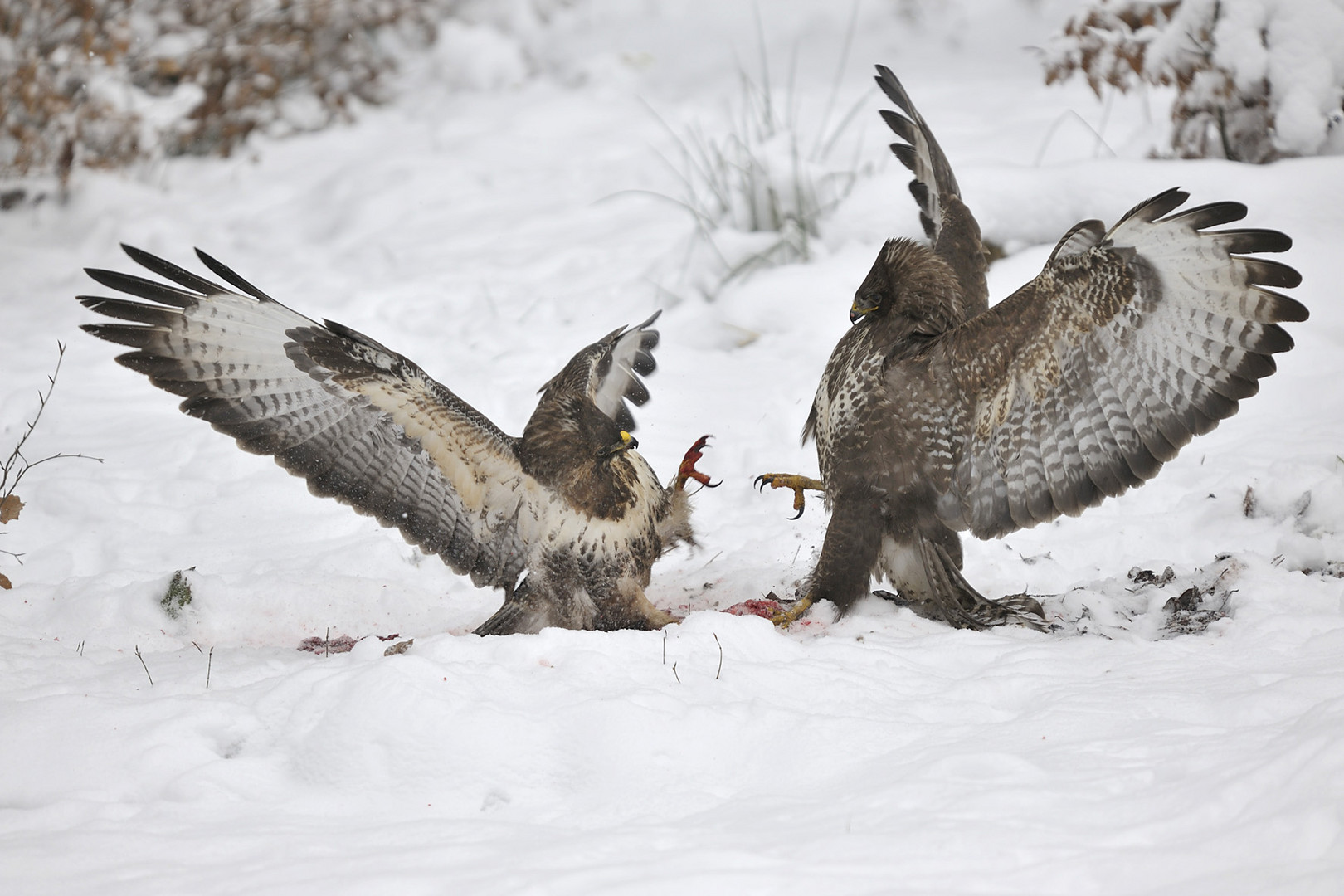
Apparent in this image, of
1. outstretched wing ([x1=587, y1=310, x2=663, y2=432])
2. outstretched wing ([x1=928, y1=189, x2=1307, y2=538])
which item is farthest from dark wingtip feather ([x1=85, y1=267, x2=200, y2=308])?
outstretched wing ([x1=928, y1=189, x2=1307, y2=538])

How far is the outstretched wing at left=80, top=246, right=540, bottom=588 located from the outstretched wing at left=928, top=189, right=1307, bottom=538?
5.24 ft

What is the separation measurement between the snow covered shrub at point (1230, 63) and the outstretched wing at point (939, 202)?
254 cm

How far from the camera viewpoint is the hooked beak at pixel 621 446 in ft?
12.5

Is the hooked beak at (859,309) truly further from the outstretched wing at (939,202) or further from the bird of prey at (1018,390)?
the outstretched wing at (939,202)

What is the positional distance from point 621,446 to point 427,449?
0.70m

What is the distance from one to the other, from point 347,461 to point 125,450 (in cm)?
204

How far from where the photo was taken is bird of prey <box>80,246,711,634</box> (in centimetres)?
374

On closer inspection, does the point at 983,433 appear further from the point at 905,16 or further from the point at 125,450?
the point at 905,16

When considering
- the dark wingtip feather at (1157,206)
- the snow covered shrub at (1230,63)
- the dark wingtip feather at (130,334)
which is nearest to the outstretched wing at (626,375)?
the dark wingtip feather at (130,334)

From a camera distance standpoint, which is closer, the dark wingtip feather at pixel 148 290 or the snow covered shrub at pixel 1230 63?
the dark wingtip feather at pixel 148 290

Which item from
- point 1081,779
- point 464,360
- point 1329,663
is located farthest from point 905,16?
point 1081,779

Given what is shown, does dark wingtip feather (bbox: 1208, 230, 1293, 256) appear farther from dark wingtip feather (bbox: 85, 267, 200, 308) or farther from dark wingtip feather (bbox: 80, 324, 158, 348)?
dark wingtip feather (bbox: 80, 324, 158, 348)

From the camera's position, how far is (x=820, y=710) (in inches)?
115

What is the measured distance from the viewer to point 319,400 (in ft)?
12.6
